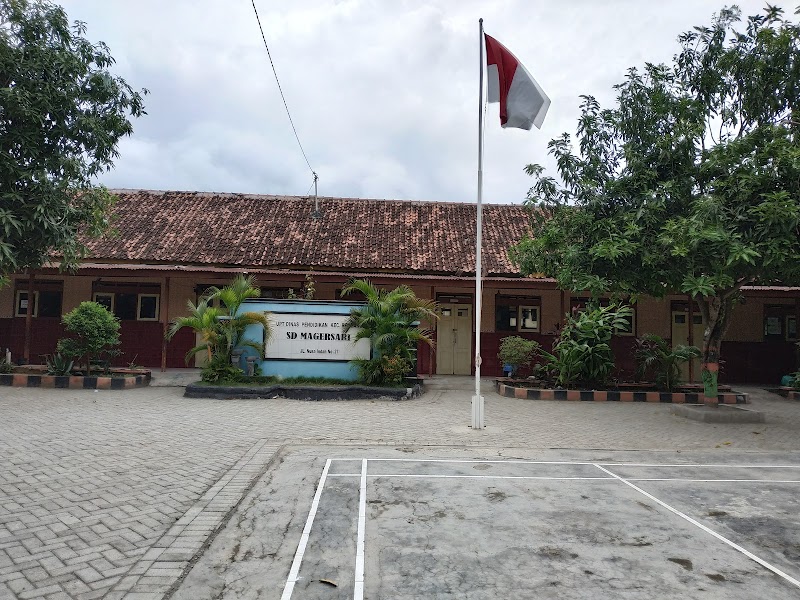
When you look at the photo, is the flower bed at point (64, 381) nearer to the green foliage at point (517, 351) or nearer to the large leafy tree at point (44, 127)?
the large leafy tree at point (44, 127)

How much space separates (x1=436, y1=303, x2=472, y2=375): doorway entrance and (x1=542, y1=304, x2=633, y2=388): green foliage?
4041mm

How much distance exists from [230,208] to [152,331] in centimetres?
496

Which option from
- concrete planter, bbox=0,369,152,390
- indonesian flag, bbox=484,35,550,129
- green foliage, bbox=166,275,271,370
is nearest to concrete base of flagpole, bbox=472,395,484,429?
indonesian flag, bbox=484,35,550,129

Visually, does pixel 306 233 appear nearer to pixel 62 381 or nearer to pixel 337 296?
pixel 337 296

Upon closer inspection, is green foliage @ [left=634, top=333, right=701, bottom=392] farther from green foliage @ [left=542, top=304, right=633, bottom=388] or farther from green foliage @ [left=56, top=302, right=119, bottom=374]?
green foliage @ [left=56, top=302, right=119, bottom=374]

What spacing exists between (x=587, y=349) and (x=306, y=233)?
916 centimetres

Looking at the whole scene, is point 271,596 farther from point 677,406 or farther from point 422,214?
point 422,214

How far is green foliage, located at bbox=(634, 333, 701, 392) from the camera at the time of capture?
11.8 metres

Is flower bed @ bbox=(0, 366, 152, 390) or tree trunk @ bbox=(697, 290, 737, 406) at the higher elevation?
tree trunk @ bbox=(697, 290, 737, 406)

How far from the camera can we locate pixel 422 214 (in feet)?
60.0

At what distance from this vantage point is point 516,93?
8008mm

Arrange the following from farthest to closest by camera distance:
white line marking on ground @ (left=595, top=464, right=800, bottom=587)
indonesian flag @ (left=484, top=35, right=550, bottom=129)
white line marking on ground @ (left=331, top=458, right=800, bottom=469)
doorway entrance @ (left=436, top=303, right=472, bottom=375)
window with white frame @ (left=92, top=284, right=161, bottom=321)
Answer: doorway entrance @ (left=436, top=303, right=472, bottom=375) → window with white frame @ (left=92, top=284, right=161, bottom=321) → indonesian flag @ (left=484, top=35, right=550, bottom=129) → white line marking on ground @ (left=331, top=458, right=800, bottom=469) → white line marking on ground @ (left=595, top=464, right=800, bottom=587)

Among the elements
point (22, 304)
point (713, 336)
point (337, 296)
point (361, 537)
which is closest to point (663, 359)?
point (713, 336)

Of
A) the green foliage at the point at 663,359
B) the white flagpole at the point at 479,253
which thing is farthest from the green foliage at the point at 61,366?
the green foliage at the point at 663,359
